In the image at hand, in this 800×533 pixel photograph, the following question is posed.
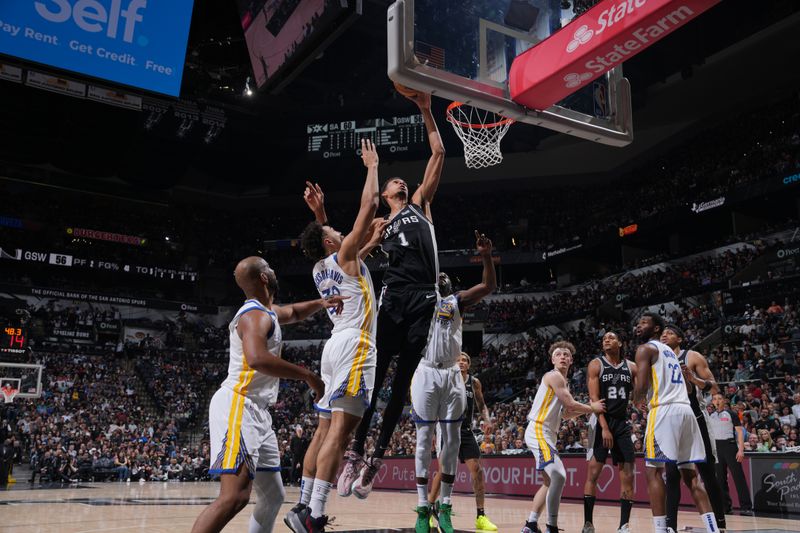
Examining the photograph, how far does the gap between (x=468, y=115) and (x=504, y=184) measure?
1052 inches

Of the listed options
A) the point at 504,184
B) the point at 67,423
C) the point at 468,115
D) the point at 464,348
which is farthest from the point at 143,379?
the point at 468,115

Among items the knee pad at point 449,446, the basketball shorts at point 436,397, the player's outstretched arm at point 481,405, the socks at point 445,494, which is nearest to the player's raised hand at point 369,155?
the basketball shorts at point 436,397

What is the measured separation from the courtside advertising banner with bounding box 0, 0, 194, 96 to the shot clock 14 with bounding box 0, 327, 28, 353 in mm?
7371

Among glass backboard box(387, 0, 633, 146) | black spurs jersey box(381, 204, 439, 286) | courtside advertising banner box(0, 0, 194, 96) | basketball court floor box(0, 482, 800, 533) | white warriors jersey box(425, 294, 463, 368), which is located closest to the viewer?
black spurs jersey box(381, 204, 439, 286)

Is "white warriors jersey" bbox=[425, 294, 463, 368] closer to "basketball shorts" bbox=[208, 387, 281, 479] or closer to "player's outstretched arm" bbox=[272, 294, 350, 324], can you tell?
"player's outstretched arm" bbox=[272, 294, 350, 324]

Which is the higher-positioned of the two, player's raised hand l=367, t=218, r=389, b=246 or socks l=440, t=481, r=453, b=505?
player's raised hand l=367, t=218, r=389, b=246

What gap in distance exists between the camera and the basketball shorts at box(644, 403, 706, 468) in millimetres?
6285

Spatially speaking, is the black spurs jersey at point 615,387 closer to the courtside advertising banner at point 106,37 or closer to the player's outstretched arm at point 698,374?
the player's outstretched arm at point 698,374

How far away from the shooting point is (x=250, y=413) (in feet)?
13.8

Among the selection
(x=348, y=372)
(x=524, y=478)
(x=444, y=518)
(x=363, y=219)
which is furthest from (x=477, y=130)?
(x=524, y=478)

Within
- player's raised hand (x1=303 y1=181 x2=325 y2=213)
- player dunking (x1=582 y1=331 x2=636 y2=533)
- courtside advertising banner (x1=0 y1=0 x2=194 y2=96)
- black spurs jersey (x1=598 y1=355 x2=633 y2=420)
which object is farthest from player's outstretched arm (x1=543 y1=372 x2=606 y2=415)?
courtside advertising banner (x1=0 y1=0 x2=194 y2=96)

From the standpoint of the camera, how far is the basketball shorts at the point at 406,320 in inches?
203

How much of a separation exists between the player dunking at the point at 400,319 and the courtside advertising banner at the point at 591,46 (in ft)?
6.76

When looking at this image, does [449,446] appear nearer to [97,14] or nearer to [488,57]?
[488,57]
